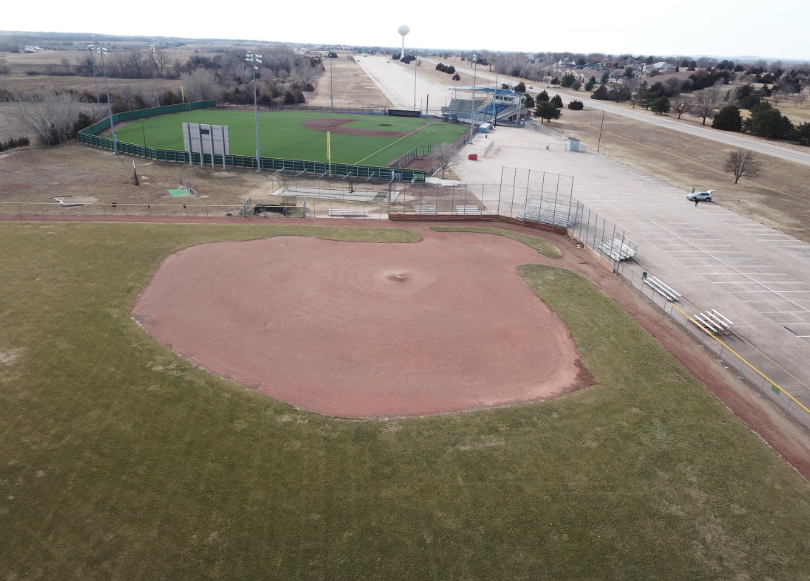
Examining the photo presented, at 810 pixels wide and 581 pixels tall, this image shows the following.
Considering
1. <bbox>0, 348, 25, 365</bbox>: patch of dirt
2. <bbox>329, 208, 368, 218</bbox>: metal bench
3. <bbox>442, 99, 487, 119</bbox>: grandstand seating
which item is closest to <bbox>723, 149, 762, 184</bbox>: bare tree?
<bbox>329, 208, 368, 218</bbox>: metal bench

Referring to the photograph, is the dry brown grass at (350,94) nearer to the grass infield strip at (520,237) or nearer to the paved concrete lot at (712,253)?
the paved concrete lot at (712,253)

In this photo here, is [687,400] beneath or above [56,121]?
beneath

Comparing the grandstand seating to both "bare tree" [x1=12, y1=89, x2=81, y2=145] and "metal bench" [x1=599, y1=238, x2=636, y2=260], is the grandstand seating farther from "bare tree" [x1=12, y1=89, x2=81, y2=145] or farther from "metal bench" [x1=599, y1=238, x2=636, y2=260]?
"metal bench" [x1=599, y1=238, x2=636, y2=260]

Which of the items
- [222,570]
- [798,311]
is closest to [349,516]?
[222,570]

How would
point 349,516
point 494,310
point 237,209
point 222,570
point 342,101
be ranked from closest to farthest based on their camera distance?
point 222,570 < point 349,516 < point 494,310 < point 237,209 < point 342,101

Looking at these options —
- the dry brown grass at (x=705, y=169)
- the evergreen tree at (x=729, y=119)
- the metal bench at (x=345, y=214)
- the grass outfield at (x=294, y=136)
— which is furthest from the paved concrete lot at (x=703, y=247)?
the evergreen tree at (x=729, y=119)

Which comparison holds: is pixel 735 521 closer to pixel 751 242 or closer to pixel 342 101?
pixel 751 242
